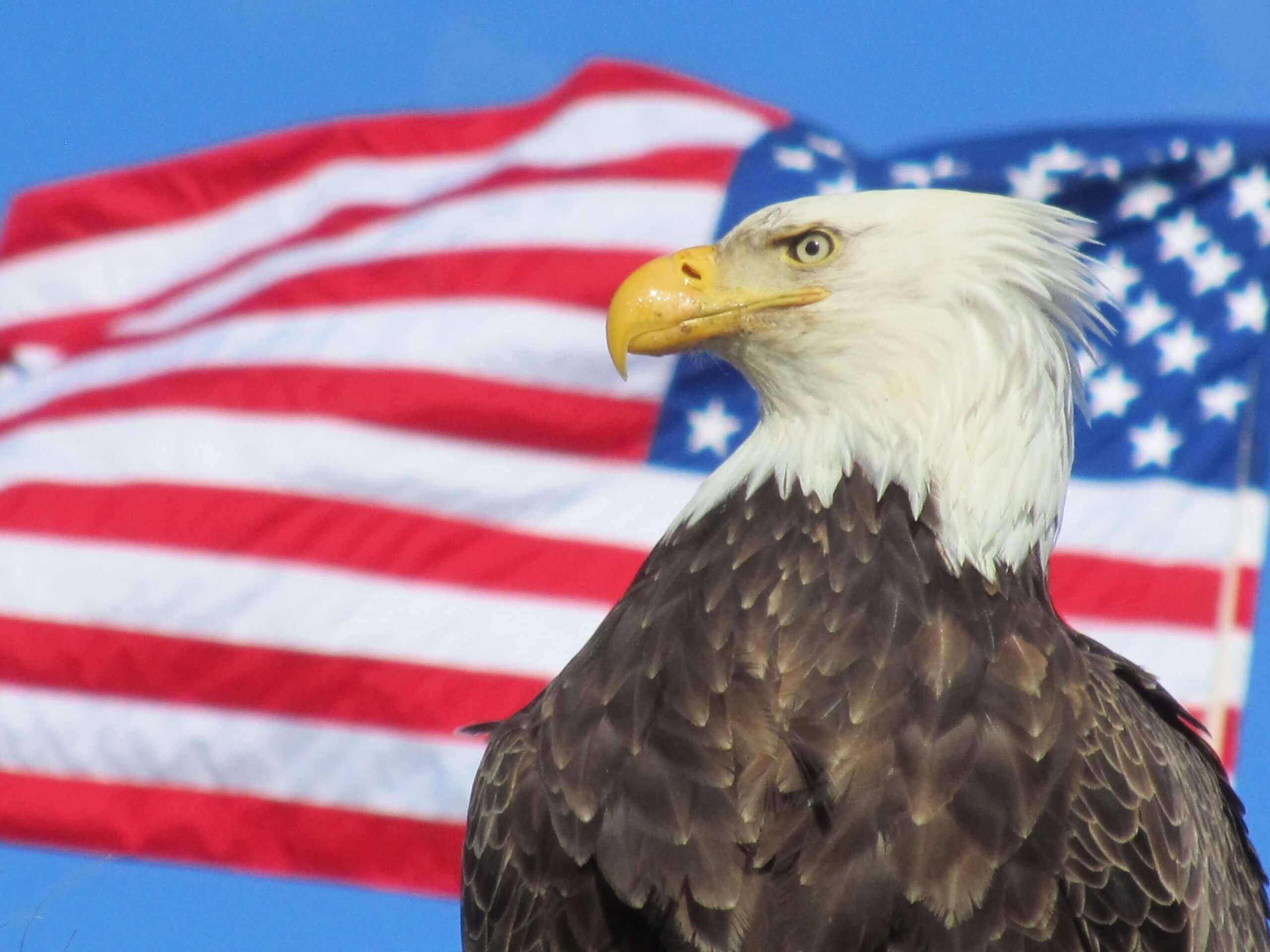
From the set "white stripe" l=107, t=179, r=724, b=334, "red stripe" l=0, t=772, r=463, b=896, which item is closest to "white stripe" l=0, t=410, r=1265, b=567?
"white stripe" l=107, t=179, r=724, b=334

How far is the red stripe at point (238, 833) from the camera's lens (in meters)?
7.00

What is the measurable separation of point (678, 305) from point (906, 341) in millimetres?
447

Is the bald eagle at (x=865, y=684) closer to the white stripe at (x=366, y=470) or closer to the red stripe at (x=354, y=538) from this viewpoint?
the red stripe at (x=354, y=538)

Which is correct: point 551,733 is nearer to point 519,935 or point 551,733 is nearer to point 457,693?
point 519,935

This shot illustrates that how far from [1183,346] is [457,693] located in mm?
3387

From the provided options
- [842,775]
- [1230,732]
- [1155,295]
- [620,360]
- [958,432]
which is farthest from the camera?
[1155,295]

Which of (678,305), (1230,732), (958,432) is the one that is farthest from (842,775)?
(1230,732)

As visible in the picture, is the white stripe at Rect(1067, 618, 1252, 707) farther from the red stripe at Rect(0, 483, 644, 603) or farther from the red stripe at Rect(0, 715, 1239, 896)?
the red stripe at Rect(0, 715, 1239, 896)

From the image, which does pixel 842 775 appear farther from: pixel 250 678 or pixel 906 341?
pixel 250 678

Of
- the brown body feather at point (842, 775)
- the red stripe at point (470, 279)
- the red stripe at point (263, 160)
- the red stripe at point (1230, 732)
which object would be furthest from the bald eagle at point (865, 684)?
the red stripe at point (263, 160)

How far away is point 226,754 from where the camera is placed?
705 cm

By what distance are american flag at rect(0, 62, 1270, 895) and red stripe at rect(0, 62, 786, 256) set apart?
2.43ft

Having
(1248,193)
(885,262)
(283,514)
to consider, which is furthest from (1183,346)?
(885,262)

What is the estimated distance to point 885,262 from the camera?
3.36 meters
